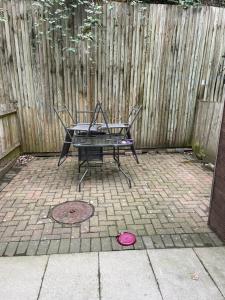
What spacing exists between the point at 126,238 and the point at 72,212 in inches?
31.8

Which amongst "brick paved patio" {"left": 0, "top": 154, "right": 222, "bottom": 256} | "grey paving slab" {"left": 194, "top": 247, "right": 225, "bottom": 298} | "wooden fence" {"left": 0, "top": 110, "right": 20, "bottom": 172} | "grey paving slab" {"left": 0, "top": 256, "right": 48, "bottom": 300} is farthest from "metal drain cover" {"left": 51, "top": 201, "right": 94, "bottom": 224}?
"wooden fence" {"left": 0, "top": 110, "right": 20, "bottom": 172}

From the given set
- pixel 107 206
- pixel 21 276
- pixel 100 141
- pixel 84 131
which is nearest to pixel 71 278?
pixel 21 276

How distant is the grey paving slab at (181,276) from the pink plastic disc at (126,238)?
0.69 ft

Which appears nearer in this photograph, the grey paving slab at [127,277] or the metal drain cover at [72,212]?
the grey paving slab at [127,277]

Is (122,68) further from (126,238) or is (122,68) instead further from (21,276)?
(21,276)

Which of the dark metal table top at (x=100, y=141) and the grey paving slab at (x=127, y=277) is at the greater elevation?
the dark metal table top at (x=100, y=141)

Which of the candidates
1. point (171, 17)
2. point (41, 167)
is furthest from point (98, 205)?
point (171, 17)

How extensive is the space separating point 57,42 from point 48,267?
12.8ft

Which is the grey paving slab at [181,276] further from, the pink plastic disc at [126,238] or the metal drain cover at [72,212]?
the metal drain cover at [72,212]

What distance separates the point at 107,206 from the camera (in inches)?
119

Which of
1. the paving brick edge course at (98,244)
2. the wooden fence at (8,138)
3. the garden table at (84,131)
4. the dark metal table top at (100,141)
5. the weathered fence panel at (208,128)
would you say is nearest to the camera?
the paving brick edge course at (98,244)

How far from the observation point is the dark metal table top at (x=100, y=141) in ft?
11.4

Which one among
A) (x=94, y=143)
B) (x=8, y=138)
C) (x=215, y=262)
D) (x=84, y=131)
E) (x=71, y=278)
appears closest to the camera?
(x=71, y=278)

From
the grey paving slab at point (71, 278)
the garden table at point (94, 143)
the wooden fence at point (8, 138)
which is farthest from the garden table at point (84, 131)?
the grey paving slab at point (71, 278)
